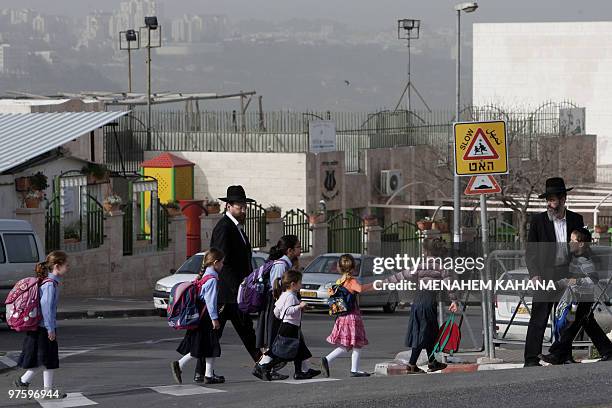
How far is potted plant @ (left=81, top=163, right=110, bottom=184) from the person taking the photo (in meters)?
37.1

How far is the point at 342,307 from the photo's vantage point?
1694 cm

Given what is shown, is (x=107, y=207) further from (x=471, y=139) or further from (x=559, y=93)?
(x=559, y=93)

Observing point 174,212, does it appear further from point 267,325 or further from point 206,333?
point 206,333

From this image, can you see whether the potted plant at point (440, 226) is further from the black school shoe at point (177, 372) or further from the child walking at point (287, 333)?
the black school shoe at point (177, 372)

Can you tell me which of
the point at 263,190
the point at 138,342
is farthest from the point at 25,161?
the point at 263,190

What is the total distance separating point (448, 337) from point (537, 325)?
6.61 ft

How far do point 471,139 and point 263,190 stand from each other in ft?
93.6

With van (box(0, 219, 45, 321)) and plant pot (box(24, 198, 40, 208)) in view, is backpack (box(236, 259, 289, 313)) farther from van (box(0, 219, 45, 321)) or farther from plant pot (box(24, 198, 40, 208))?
plant pot (box(24, 198, 40, 208))

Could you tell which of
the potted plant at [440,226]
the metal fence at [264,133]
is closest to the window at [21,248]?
the potted plant at [440,226]

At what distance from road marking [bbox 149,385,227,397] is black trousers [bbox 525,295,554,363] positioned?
3397 mm

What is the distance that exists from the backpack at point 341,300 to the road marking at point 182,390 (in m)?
2.03

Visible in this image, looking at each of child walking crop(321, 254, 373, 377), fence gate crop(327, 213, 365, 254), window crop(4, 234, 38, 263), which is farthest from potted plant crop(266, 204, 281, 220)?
child walking crop(321, 254, 373, 377)

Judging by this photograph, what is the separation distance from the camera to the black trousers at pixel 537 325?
16062mm

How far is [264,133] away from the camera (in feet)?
166
